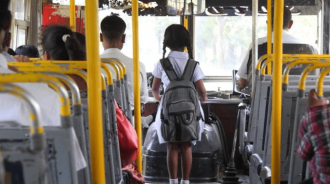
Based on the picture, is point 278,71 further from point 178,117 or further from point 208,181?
point 208,181

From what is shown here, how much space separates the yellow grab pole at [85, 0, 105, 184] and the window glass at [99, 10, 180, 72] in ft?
21.7

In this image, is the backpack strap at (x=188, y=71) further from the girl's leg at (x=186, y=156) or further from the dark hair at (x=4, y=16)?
the dark hair at (x=4, y=16)

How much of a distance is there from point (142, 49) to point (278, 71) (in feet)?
21.8

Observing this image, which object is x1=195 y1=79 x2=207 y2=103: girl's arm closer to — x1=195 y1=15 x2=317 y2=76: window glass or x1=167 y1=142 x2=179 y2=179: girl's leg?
x1=167 y1=142 x2=179 y2=179: girl's leg

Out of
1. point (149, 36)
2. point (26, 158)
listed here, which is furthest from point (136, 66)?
point (149, 36)

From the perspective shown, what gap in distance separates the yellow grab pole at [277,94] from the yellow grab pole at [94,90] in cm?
117

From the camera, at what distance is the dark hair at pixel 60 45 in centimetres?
398

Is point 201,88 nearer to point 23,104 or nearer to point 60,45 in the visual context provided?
point 60,45

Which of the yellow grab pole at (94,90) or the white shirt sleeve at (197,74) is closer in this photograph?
A: the yellow grab pole at (94,90)

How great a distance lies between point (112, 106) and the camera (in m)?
3.83

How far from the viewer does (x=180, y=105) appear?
18.5ft

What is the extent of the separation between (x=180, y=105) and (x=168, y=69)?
0.34 m

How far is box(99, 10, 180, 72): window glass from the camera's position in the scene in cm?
985

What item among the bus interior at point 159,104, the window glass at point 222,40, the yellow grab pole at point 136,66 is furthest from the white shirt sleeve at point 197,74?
the window glass at point 222,40
